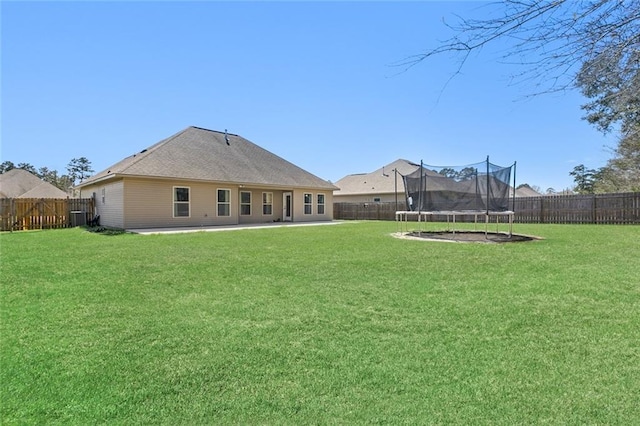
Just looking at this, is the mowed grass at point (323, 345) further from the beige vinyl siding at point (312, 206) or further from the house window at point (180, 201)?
the beige vinyl siding at point (312, 206)

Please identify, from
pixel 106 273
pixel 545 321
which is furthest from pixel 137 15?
pixel 545 321

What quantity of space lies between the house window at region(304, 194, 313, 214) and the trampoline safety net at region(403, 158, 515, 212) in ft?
32.8

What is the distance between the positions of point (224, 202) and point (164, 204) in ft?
9.75

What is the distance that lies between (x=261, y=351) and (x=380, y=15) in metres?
3.03

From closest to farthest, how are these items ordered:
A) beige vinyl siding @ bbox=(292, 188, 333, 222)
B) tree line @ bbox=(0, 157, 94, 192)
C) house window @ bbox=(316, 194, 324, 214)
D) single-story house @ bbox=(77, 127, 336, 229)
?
single-story house @ bbox=(77, 127, 336, 229)
beige vinyl siding @ bbox=(292, 188, 333, 222)
house window @ bbox=(316, 194, 324, 214)
tree line @ bbox=(0, 157, 94, 192)

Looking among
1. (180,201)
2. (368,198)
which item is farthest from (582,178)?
(180,201)

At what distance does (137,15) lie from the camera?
8.17 metres

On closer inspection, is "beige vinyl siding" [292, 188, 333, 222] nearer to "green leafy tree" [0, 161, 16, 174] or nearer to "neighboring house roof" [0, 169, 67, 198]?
"neighboring house roof" [0, 169, 67, 198]

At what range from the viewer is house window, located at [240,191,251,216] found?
1841cm

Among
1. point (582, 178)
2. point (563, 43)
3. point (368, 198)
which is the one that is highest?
point (582, 178)

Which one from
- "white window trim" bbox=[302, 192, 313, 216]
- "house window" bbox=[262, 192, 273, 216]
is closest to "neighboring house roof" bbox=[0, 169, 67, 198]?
"house window" bbox=[262, 192, 273, 216]

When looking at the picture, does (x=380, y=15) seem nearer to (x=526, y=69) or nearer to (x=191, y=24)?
(x=526, y=69)

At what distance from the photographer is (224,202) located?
17391 mm

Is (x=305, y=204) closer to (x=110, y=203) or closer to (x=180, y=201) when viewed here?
(x=180, y=201)
